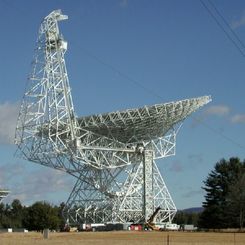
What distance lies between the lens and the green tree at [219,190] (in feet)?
357

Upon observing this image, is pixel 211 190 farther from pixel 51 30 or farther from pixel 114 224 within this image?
pixel 51 30

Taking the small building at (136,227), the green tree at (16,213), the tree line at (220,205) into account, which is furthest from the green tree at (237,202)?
the green tree at (16,213)

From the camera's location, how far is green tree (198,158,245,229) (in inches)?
4281

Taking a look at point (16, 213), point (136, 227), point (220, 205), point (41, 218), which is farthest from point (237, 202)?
point (16, 213)

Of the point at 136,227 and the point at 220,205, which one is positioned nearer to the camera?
the point at 136,227

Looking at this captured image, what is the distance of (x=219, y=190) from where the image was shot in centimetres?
11344

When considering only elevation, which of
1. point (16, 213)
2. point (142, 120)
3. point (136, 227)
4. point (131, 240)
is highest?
point (142, 120)

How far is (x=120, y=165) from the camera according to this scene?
87.2 m

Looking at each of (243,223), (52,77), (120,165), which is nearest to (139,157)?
(120,165)

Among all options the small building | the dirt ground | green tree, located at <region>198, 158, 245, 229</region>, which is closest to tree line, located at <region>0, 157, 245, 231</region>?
green tree, located at <region>198, 158, 245, 229</region>

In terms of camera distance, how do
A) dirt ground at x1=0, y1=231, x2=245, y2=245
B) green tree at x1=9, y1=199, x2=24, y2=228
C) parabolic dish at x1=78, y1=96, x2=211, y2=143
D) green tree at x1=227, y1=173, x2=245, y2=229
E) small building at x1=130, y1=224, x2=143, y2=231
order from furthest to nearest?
green tree at x1=9, y1=199, x2=24, y2=228
green tree at x1=227, y1=173, x2=245, y2=229
small building at x1=130, y1=224, x2=143, y2=231
parabolic dish at x1=78, y1=96, x2=211, y2=143
dirt ground at x1=0, y1=231, x2=245, y2=245

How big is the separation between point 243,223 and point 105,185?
2826 centimetres

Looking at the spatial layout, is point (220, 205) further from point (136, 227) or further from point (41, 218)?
point (41, 218)

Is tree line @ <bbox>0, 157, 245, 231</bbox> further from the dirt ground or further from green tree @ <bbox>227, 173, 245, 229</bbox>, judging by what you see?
the dirt ground
